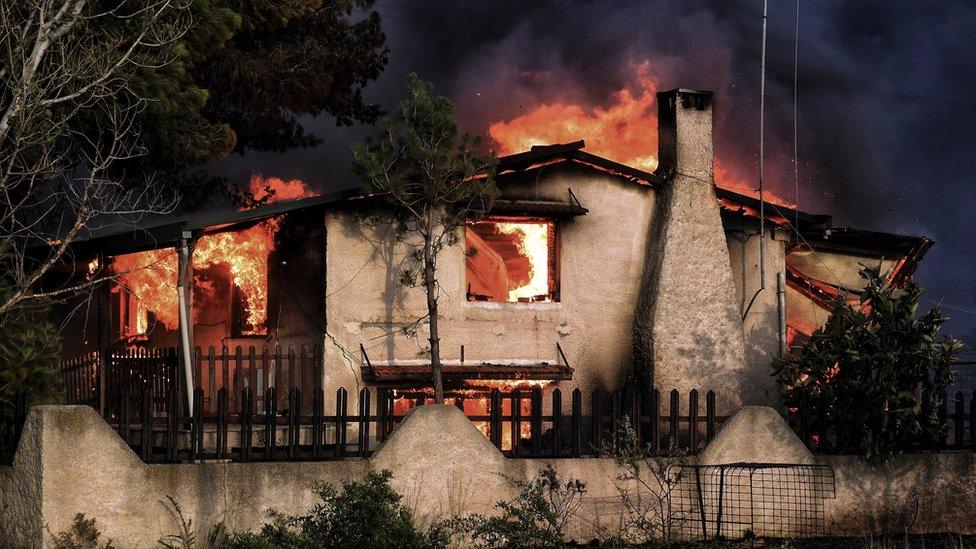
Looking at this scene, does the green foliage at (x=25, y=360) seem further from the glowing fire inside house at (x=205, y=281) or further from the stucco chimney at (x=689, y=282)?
the stucco chimney at (x=689, y=282)

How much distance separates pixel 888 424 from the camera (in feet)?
47.6

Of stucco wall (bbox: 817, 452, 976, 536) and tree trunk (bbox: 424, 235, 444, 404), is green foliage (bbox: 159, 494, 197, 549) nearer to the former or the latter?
tree trunk (bbox: 424, 235, 444, 404)

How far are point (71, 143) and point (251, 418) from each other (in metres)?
5.87

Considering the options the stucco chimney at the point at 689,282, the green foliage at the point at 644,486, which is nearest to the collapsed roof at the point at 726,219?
the stucco chimney at the point at 689,282

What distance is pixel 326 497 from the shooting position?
1147cm

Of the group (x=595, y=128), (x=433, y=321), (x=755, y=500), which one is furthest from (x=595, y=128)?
(x=755, y=500)

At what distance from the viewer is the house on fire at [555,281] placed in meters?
18.1

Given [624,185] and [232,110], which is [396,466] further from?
[232,110]

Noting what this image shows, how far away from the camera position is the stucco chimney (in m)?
18.3

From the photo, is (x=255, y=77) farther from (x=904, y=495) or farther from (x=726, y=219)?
(x=904, y=495)

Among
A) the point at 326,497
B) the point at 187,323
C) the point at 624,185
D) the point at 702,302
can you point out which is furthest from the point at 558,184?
the point at 326,497

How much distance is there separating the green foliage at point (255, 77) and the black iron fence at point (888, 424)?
8.88 metres

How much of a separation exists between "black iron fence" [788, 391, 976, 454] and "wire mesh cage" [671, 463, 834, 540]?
1.94 feet

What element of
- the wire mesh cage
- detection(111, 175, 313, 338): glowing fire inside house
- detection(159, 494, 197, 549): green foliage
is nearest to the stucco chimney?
the wire mesh cage
